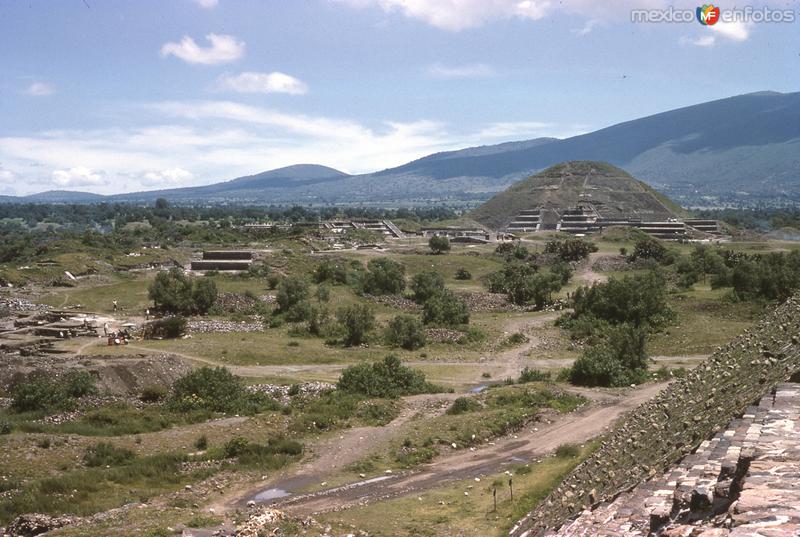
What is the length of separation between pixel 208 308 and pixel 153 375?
20.6 metres

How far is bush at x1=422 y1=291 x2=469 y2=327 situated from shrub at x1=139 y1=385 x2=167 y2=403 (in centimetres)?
2146

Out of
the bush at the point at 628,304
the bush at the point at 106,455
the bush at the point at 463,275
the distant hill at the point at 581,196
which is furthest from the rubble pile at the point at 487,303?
the distant hill at the point at 581,196

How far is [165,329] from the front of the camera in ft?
136

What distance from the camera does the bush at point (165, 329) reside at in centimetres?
4106

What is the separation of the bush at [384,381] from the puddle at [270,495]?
32.8 ft

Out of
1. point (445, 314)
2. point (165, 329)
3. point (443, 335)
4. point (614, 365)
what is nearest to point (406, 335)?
point (443, 335)

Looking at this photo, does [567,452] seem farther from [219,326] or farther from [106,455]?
[219,326]

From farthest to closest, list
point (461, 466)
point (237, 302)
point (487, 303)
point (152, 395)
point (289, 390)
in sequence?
point (487, 303) → point (237, 302) → point (289, 390) → point (152, 395) → point (461, 466)

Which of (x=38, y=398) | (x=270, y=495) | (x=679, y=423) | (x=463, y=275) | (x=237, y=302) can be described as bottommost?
(x=270, y=495)

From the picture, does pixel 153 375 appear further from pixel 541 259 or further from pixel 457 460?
pixel 541 259

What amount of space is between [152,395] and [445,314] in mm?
23160

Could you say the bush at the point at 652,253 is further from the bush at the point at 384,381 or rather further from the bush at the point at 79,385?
the bush at the point at 79,385

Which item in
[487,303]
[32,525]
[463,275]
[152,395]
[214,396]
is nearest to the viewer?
[32,525]

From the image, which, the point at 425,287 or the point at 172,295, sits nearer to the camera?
the point at 172,295
